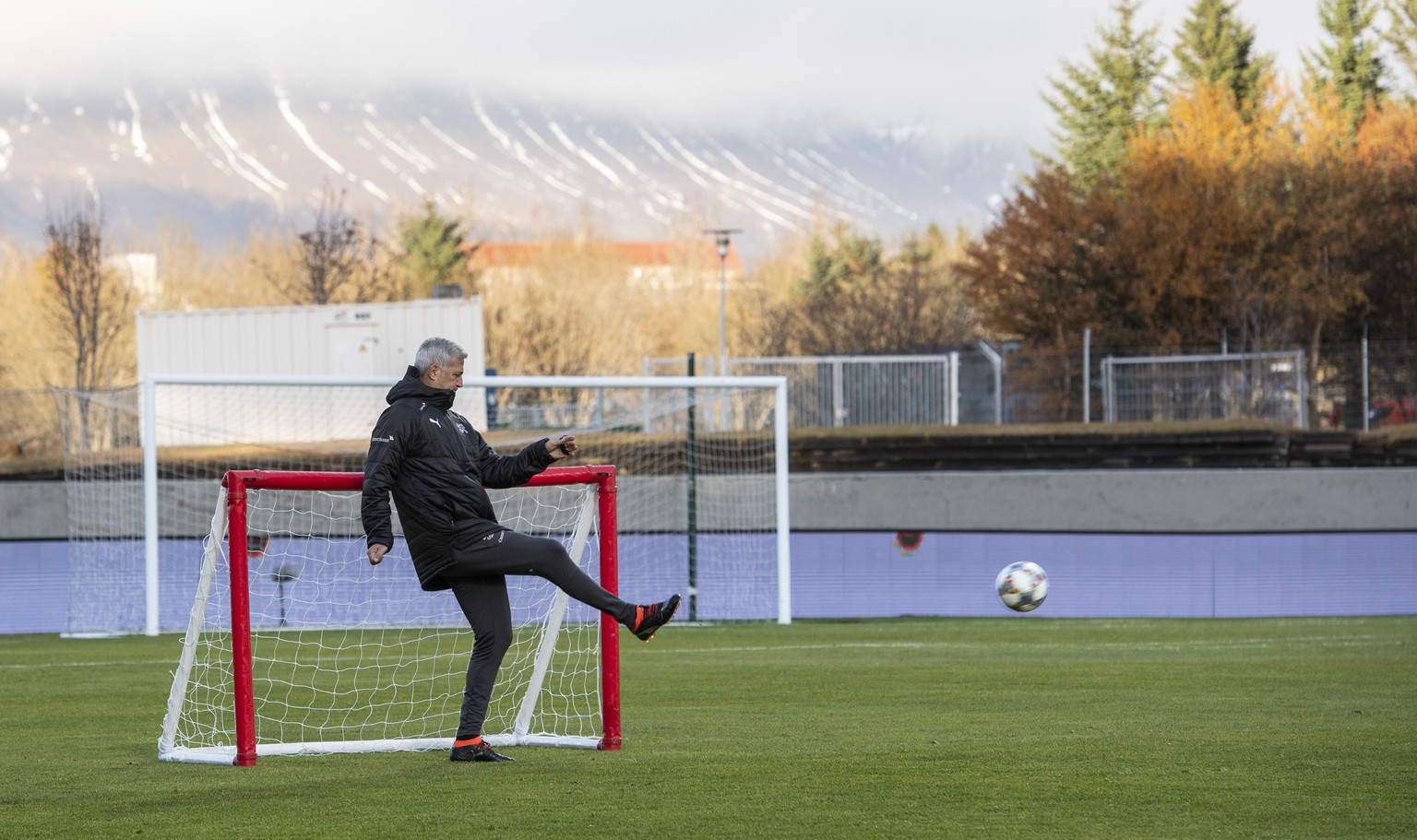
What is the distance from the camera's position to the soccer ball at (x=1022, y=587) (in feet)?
34.8

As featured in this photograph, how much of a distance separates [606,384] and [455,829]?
10.1 metres

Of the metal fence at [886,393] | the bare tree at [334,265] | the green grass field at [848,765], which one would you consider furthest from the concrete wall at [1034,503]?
the bare tree at [334,265]

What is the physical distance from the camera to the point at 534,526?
11195 millimetres

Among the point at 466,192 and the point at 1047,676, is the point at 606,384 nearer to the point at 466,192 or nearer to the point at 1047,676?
the point at 1047,676

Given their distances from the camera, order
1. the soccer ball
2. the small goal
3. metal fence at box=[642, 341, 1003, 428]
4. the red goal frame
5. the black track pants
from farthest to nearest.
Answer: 1. metal fence at box=[642, 341, 1003, 428]
2. the soccer ball
3. the small goal
4. the red goal frame
5. the black track pants

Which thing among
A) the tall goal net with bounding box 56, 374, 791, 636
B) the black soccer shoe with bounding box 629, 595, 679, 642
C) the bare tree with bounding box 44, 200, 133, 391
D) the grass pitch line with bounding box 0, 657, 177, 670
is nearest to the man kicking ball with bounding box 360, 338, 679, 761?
the black soccer shoe with bounding box 629, 595, 679, 642

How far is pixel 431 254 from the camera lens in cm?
5850

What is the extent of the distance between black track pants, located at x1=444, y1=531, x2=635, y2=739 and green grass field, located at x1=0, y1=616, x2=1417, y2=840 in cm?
41

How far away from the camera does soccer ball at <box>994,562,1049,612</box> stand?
34.8 feet

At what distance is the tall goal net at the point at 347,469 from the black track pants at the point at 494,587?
772 centimetres

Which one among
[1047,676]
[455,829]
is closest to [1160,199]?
[1047,676]

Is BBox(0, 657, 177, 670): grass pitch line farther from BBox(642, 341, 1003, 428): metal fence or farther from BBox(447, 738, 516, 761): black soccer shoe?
BBox(642, 341, 1003, 428): metal fence

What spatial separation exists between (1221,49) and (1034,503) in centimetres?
3532

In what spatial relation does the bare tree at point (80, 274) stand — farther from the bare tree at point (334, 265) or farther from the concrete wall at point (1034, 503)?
the concrete wall at point (1034, 503)
